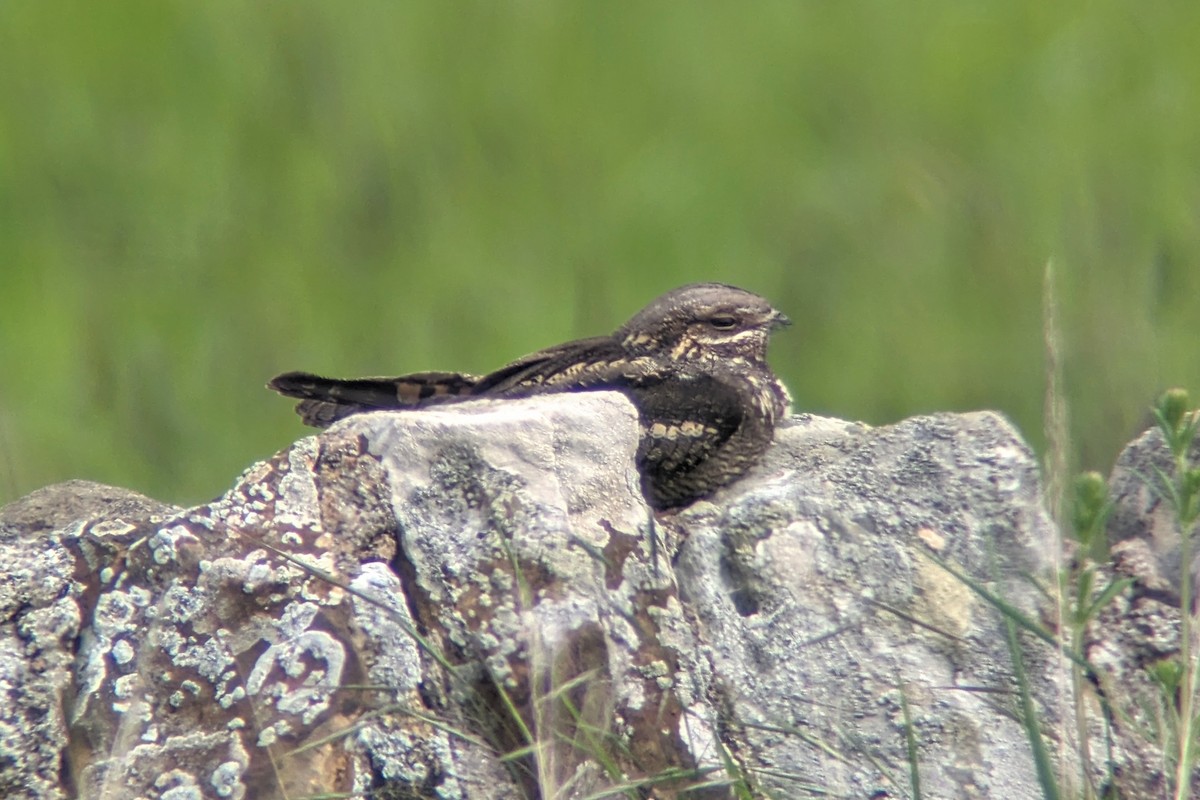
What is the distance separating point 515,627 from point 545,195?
17.2 feet

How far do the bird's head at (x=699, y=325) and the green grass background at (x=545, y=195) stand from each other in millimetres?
517

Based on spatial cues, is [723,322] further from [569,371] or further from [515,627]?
[515,627]

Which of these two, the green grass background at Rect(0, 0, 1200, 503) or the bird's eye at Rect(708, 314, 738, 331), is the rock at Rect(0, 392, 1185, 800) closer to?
the bird's eye at Rect(708, 314, 738, 331)

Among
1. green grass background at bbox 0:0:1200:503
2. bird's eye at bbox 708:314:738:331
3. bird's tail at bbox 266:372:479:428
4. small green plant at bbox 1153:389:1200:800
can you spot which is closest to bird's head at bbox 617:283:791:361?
bird's eye at bbox 708:314:738:331

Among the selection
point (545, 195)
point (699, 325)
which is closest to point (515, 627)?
point (699, 325)

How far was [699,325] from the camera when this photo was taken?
4.90 m

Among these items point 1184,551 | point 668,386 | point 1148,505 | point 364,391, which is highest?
point 668,386

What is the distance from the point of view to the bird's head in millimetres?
4859

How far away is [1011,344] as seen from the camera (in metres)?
6.78

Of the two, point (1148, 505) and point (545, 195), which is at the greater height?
point (545, 195)

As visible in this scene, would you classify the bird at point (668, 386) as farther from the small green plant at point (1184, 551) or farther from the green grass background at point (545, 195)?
the small green plant at point (1184, 551)

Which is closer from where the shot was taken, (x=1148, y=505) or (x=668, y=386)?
(x=1148, y=505)

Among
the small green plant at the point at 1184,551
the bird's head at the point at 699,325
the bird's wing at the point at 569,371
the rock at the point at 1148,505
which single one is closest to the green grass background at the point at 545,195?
the bird's head at the point at 699,325

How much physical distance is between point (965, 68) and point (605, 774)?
6.72 m
